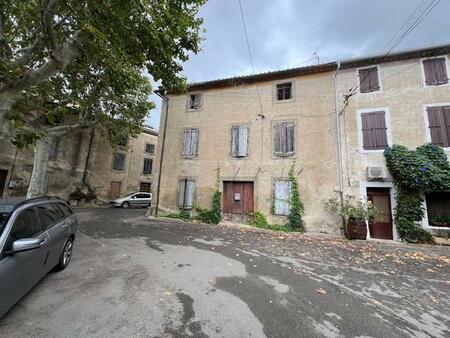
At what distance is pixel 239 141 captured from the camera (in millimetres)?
12633

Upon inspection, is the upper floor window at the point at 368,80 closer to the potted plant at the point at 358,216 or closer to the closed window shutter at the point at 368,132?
the closed window shutter at the point at 368,132

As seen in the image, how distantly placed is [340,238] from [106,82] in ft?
36.6

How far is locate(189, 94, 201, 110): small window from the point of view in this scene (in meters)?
14.2

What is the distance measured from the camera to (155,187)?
13.8 meters

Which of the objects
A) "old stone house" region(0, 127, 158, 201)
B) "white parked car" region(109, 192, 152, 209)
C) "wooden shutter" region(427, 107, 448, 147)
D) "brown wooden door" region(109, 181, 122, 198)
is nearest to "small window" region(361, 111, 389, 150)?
"wooden shutter" region(427, 107, 448, 147)

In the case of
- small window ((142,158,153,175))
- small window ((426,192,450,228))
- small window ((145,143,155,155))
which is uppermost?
small window ((145,143,155,155))

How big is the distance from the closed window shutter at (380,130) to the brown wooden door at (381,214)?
2025 millimetres

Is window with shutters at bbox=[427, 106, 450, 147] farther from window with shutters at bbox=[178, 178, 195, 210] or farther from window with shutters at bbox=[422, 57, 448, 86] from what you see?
window with shutters at bbox=[178, 178, 195, 210]

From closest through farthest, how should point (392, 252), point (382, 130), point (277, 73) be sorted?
point (392, 252), point (382, 130), point (277, 73)

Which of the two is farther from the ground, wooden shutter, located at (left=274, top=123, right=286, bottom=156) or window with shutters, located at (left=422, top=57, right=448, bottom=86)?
window with shutters, located at (left=422, top=57, right=448, bottom=86)

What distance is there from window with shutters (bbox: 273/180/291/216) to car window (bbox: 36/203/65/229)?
898 centimetres

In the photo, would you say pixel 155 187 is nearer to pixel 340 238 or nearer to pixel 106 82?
pixel 106 82

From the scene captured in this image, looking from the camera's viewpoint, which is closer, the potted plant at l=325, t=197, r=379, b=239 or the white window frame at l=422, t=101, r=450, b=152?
the potted plant at l=325, t=197, r=379, b=239

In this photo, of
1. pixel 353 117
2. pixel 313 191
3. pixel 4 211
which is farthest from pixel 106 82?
pixel 353 117
